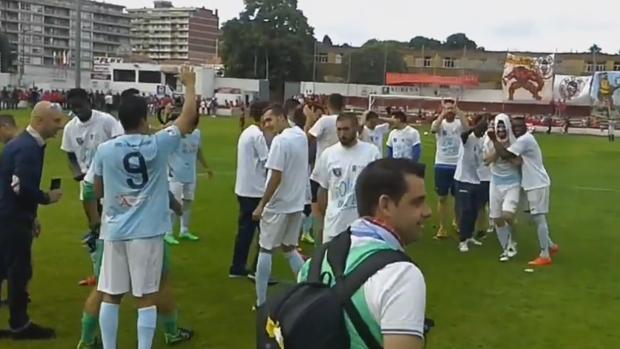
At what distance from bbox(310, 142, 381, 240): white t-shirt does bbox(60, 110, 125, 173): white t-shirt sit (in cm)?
277

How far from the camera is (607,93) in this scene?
63031 mm

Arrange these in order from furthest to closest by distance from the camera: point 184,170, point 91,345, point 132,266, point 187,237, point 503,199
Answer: point 187,237 → point 184,170 → point 503,199 → point 91,345 → point 132,266

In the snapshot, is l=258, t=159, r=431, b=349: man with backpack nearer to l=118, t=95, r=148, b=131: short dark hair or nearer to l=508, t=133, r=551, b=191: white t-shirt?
l=118, t=95, r=148, b=131: short dark hair

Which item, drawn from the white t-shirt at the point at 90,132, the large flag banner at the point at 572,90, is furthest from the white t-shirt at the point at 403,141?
the large flag banner at the point at 572,90

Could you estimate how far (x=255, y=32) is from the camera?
97.7 m

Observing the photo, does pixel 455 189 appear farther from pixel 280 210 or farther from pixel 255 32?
pixel 255 32

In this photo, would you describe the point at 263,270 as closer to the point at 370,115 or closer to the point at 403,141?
the point at 370,115

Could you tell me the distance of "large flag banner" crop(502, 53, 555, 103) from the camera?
237 feet

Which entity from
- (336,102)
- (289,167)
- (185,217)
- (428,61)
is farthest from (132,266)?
(428,61)

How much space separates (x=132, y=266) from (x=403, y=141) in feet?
28.4

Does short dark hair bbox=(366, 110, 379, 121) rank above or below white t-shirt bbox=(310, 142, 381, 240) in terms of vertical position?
above

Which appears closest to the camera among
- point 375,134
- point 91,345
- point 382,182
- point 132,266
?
point 382,182

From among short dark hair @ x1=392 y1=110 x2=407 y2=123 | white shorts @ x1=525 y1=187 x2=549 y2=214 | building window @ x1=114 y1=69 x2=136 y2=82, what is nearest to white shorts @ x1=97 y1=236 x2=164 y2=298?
white shorts @ x1=525 y1=187 x2=549 y2=214

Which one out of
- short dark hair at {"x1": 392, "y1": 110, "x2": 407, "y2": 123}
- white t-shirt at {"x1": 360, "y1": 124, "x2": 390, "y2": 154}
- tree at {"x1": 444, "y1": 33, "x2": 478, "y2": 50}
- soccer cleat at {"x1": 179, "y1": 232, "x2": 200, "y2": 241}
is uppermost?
tree at {"x1": 444, "y1": 33, "x2": 478, "y2": 50}
